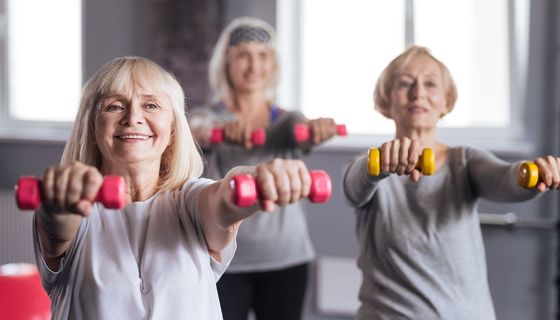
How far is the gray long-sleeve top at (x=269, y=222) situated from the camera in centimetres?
146

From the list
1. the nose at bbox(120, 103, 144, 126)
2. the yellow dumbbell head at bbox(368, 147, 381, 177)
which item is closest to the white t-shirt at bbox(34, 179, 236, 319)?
the nose at bbox(120, 103, 144, 126)

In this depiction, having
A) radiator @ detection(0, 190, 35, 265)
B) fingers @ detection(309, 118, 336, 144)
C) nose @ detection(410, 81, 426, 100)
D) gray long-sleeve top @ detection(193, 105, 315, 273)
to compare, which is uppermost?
nose @ detection(410, 81, 426, 100)

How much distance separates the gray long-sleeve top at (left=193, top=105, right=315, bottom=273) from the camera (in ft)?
4.80

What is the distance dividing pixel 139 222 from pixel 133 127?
132 millimetres

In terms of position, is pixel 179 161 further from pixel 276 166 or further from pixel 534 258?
pixel 534 258

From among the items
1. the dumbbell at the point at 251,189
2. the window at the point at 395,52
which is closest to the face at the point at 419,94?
the dumbbell at the point at 251,189

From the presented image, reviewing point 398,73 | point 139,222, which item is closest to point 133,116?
point 139,222

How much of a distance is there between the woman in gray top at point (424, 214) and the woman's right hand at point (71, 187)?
533mm

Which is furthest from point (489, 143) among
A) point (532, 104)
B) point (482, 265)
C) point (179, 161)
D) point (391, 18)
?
point (179, 161)

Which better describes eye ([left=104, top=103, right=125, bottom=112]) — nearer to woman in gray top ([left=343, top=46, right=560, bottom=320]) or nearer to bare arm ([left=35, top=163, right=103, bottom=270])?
bare arm ([left=35, top=163, right=103, bottom=270])

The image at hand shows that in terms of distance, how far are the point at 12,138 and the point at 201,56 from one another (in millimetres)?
1055

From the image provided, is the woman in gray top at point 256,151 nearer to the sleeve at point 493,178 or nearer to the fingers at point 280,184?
the sleeve at point 493,178

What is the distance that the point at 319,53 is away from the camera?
101 inches

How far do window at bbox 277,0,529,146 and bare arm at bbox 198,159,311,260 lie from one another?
149 cm
